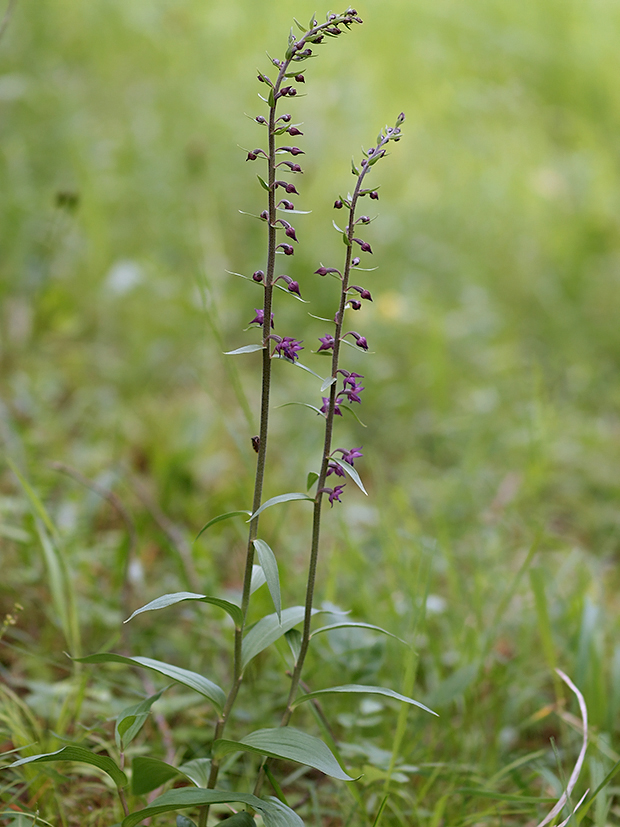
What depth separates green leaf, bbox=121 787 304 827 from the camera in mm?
1064

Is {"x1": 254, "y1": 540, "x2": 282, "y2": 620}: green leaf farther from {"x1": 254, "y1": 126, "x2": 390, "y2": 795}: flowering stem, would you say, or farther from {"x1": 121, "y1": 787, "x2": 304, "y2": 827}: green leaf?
{"x1": 121, "y1": 787, "x2": 304, "y2": 827}: green leaf

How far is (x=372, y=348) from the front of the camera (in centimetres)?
402

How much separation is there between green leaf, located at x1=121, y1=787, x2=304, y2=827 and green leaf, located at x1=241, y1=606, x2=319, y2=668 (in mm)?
224

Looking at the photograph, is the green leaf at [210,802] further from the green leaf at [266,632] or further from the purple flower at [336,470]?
the purple flower at [336,470]

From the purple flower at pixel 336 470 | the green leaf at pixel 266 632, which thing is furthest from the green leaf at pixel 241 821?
the purple flower at pixel 336 470

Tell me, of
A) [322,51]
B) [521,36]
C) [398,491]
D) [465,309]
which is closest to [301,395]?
[398,491]

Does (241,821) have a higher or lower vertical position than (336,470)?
lower

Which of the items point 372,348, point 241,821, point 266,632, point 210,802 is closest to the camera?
point 210,802

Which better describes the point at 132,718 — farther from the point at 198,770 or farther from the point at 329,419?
the point at 329,419

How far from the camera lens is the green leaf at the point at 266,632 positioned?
1.28m

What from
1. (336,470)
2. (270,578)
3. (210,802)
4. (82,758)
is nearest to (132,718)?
(82,758)

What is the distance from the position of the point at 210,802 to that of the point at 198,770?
20 centimetres

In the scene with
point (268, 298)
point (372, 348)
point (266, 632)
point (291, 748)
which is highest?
point (372, 348)

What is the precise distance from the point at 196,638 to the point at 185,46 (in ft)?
17.5
